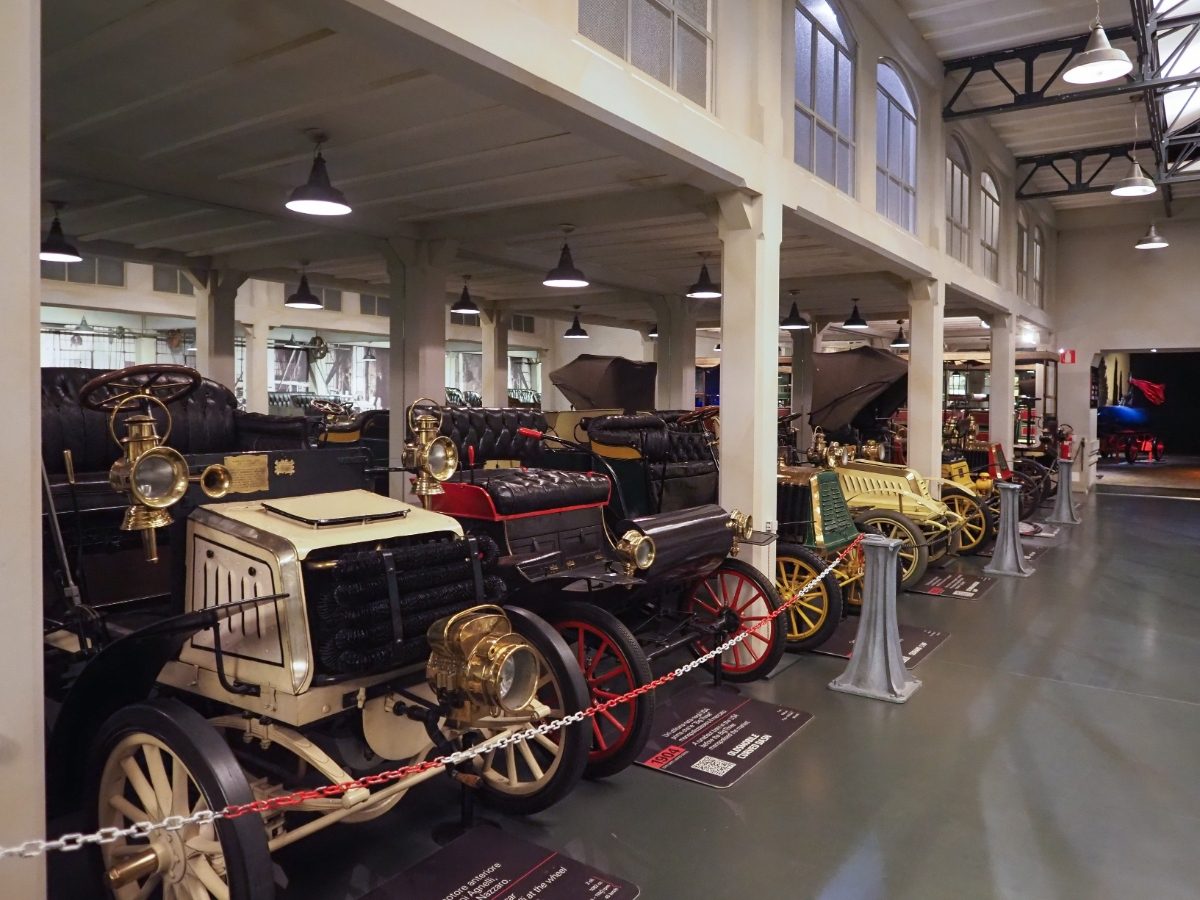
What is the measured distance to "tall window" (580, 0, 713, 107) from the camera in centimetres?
391

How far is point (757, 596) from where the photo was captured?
187 inches

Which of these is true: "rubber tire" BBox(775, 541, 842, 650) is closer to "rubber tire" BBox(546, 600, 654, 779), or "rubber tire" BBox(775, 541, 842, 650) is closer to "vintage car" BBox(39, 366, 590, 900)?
"rubber tire" BBox(546, 600, 654, 779)

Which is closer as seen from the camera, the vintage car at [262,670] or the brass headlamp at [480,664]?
the vintage car at [262,670]

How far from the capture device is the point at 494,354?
15.0 m

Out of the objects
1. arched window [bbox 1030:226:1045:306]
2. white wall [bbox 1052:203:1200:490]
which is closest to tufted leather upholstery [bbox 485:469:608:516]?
arched window [bbox 1030:226:1045:306]

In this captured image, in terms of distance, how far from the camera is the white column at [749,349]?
505cm

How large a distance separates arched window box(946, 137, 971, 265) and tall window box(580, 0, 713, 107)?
6.00m

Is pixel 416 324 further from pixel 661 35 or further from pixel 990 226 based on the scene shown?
pixel 990 226

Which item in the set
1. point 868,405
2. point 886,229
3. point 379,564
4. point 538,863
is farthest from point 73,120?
point 868,405

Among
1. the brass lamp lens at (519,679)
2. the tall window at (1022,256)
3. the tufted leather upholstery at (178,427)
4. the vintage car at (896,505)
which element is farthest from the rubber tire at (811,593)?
the tall window at (1022,256)

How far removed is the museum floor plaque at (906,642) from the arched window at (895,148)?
145 inches

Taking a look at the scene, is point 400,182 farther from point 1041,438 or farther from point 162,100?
point 1041,438

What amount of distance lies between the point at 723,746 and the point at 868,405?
579 cm

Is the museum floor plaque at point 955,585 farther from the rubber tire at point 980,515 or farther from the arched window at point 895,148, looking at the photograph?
the arched window at point 895,148
